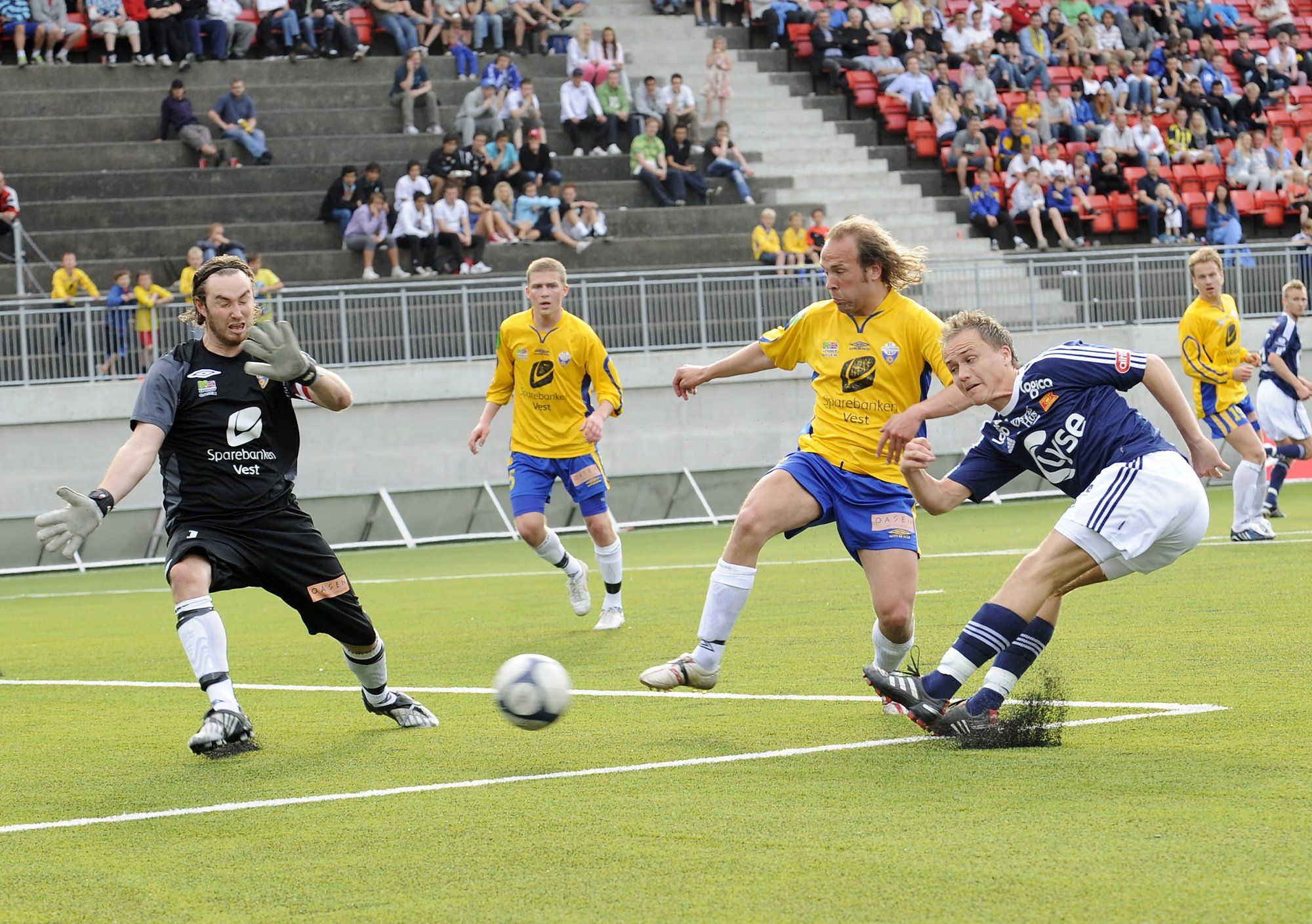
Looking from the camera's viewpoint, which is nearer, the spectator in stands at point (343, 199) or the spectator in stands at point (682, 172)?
the spectator in stands at point (343, 199)

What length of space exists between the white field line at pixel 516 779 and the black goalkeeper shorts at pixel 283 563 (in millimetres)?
1345

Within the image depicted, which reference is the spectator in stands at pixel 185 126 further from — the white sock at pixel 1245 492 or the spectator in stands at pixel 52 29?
the white sock at pixel 1245 492

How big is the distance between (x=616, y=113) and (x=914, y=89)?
5480 millimetres

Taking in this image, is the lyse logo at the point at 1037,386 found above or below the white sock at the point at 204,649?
above

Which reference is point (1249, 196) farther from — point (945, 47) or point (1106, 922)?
point (1106, 922)

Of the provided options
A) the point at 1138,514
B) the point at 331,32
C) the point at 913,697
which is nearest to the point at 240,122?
the point at 331,32

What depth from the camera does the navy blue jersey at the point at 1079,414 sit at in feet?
20.5

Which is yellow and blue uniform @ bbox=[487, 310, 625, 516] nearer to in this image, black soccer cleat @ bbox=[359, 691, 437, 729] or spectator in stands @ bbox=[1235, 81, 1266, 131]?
black soccer cleat @ bbox=[359, 691, 437, 729]

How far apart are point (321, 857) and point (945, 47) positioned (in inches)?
1083

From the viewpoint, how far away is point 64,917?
168 inches

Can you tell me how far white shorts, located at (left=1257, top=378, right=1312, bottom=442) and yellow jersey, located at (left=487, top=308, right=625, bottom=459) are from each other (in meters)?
7.65

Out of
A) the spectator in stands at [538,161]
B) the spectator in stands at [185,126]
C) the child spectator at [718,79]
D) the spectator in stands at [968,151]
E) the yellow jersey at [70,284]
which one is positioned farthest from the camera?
the child spectator at [718,79]

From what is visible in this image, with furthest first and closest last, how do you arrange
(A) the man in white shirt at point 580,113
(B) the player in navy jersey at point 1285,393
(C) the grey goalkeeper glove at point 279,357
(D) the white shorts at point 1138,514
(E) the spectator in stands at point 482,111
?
1. (A) the man in white shirt at point 580,113
2. (E) the spectator in stands at point 482,111
3. (B) the player in navy jersey at point 1285,393
4. (C) the grey goalkeeper glove at point 279,357
5. (D) the white shorts at point 1138,514

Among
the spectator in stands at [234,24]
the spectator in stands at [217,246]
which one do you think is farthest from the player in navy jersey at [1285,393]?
the spectator in stands at [234,24]
